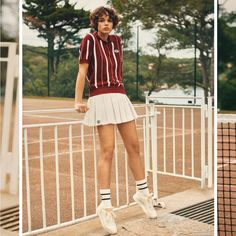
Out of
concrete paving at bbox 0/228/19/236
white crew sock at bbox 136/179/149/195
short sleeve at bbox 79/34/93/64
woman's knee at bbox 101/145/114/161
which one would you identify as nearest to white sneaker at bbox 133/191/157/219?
white crew sock at bbox 136/179/149/195

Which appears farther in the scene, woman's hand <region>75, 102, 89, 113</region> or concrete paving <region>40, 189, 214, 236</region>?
concrete paving <region>40, 189, 214, 236</region>

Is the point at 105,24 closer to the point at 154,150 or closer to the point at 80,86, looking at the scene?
the point at 80,86

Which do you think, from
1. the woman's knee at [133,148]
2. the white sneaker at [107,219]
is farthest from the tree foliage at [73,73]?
the white sneaker at [107,219]

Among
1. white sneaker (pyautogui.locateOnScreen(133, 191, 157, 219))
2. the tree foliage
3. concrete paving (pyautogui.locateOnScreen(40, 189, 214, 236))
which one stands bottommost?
concrete paving (pyautogui.locateOnScreen(40, 189, 214, 236))

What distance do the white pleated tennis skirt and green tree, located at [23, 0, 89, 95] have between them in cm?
24

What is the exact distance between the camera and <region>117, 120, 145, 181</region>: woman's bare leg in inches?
86.0

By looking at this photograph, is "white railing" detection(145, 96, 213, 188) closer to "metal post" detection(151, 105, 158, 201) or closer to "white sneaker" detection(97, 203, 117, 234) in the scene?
"metal post" detection(151, 105, 158, 201)

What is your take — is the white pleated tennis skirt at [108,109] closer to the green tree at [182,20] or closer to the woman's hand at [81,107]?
the woman's hand at [81,107]

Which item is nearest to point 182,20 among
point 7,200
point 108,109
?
point 108,109

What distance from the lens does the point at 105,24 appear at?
204 cm

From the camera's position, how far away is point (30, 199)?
2.21 m

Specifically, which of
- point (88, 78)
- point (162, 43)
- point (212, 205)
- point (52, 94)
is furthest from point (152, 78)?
point (212, 205)

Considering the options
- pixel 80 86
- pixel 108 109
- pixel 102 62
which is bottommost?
pixel 108 109

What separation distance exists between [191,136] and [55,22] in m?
1.06
